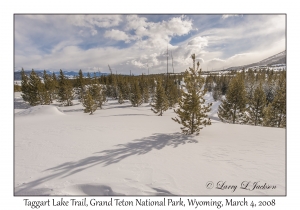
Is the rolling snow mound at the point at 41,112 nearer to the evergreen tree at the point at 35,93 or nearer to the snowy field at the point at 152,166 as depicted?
the snowy field at the point at 152,166

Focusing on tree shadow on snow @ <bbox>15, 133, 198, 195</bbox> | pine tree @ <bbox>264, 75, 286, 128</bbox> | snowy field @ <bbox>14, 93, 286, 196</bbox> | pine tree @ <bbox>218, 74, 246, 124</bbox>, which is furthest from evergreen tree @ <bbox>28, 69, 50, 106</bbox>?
pine tree @ <bbox>264, 75, 286, 128</bbox>

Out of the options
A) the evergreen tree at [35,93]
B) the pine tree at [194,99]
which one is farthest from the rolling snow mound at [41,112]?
the pine tree at [194,99]

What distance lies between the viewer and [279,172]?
491 centimetres

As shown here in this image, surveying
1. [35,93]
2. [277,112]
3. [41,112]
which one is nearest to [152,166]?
[277,112]

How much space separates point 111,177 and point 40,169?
3.02 meters

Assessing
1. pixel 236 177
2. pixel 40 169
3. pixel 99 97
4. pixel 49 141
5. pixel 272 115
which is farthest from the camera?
pixel 99 97

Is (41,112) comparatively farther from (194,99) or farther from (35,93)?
(194,99)

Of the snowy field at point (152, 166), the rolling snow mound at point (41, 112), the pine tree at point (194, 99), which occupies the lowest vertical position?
the snowy field at point (152, 166)

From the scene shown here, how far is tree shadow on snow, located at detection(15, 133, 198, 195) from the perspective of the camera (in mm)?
4711

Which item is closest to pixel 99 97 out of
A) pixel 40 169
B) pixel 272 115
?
pixel 40 169

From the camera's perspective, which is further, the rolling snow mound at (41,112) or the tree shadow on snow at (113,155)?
the rolling snow mound at (41,112)

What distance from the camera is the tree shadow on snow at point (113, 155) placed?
4.71m
